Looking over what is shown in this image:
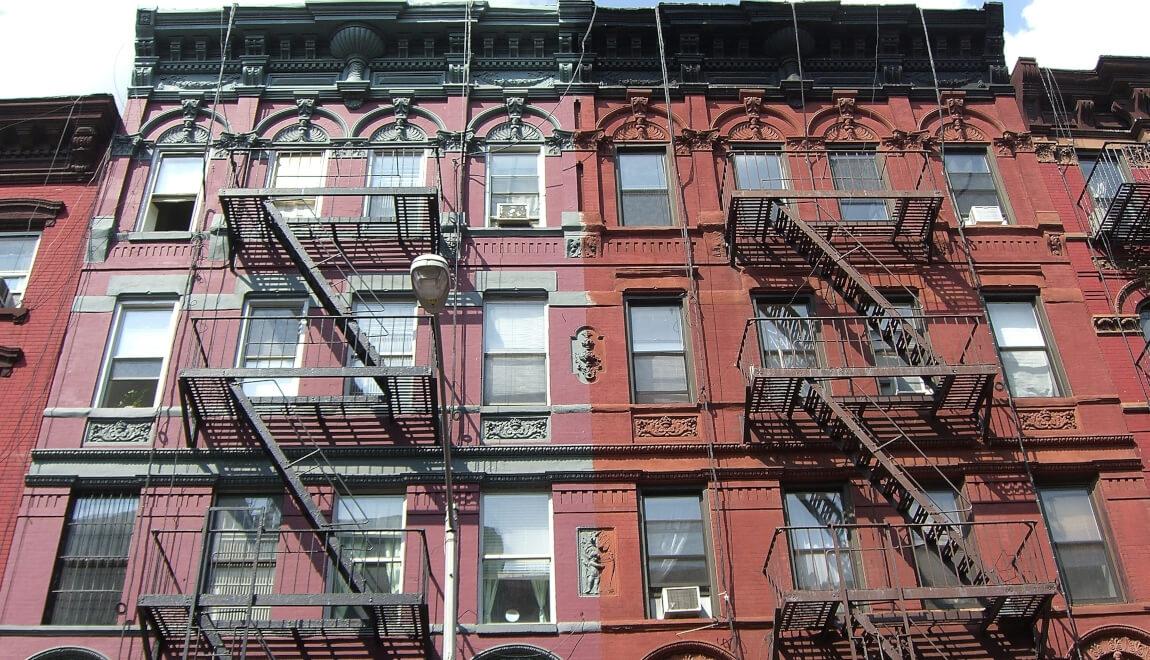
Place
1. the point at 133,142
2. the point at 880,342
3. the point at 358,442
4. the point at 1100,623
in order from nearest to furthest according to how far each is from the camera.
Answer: the point at 1100,623 < the point at 358,442 < the point at 880,342 < the point at 133,142

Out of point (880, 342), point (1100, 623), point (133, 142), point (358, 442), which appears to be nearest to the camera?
point (1100, 623)

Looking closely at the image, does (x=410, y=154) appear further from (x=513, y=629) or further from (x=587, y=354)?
(x=513, y=629)

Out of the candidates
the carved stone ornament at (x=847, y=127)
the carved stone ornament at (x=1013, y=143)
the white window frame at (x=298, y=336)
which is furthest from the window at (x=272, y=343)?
the carved stone ornament at (x=1013, y=143)

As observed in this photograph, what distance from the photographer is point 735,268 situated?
18750mm

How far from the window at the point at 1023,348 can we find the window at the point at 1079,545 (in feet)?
5.73

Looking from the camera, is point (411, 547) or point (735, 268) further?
point (735, 268)

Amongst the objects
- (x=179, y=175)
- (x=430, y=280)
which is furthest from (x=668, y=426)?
(x=179, y=175)

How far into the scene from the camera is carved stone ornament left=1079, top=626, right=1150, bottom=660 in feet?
49.1

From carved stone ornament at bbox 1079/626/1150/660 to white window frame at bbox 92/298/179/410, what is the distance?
13.3 metres

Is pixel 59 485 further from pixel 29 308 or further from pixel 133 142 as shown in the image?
pixel 133 142

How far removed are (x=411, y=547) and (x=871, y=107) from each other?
1170cm

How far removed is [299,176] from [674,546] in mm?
9127

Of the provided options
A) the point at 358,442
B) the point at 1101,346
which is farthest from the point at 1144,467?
the point at 358,442

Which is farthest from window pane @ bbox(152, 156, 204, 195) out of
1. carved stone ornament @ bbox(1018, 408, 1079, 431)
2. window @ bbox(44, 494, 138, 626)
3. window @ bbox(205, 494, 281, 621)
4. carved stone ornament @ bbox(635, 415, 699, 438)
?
carved stone ornament @ bbox(1018, 408, 1079, 431)
